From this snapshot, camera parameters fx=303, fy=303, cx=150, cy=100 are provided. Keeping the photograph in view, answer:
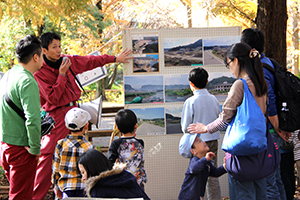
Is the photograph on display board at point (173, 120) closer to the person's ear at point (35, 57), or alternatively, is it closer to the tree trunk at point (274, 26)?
the tree trunk at point (274, 26)

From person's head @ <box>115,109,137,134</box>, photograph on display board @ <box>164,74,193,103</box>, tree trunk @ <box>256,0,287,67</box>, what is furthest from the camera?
tree trunk @ <box>256,0,287,67</box>

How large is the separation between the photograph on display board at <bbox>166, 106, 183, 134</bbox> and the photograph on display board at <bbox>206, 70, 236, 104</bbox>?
0.53 m

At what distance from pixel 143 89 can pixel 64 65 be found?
109 centimetres

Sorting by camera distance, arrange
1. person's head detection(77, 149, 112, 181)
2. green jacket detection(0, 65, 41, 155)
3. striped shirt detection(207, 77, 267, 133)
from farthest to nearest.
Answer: green jacket detection(0, 65, 41, 155) → striped shirt detection(207, 77, 267, 133) → person's head detection(77, 149, 112, 181)

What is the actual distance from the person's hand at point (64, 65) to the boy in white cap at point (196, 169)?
1.67 meters

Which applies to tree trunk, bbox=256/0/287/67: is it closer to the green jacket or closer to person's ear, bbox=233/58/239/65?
person's ear, bbox=233/58/239/65

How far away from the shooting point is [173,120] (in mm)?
4207

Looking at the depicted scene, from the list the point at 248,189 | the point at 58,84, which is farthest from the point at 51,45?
the point at 248,189

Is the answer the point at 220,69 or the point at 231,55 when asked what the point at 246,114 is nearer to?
the point at 231,55

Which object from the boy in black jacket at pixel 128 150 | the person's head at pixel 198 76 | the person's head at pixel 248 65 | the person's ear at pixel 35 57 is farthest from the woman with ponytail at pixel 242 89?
the person's ear at pixel 35 57

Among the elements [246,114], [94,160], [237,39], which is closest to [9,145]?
[94,160]

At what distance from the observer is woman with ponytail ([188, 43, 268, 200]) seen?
256cm

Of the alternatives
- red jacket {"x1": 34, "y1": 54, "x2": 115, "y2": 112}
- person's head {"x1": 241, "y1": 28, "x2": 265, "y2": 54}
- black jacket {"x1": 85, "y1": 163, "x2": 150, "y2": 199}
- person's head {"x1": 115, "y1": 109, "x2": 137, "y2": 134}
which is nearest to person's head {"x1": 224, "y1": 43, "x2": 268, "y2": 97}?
person's head {"x1": 241, "y1": 28, "x2": 265, "y2": 54}

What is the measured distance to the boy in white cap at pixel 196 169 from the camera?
286 centimetres
